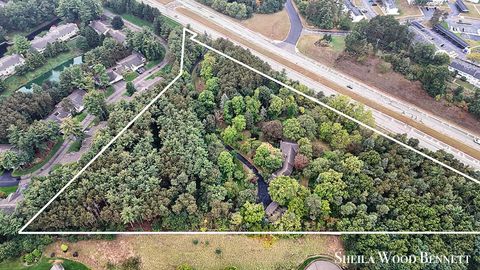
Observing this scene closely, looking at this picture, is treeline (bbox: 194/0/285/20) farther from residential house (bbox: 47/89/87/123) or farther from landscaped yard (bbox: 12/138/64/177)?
landscaped yard (bbox: 12/138/64/177)

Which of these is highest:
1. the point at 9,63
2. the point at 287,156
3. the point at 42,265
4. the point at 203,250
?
the point at 287,156

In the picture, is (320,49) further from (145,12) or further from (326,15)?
(145,12)

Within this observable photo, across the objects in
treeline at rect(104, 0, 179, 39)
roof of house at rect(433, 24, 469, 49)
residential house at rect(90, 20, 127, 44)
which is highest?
roof of house at rect(433, 24, 469, 49)

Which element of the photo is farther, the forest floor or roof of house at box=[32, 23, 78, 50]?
roof of house at box=[32, 23, 78, 50]

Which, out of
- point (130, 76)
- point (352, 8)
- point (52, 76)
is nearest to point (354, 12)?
point (352, 8)

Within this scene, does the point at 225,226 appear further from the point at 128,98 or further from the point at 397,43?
the point at 397,43

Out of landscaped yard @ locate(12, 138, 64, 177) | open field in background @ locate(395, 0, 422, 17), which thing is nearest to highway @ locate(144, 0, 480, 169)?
open field in background @ locate(395, 0, 422, 17)

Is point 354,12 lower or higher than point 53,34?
higher

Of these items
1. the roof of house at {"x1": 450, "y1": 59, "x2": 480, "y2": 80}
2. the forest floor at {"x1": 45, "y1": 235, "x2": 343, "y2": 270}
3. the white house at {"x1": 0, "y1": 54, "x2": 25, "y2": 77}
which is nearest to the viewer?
the forest floor at {"x1": 45, "y1": 235, "x2": 343, "y2": 270}
